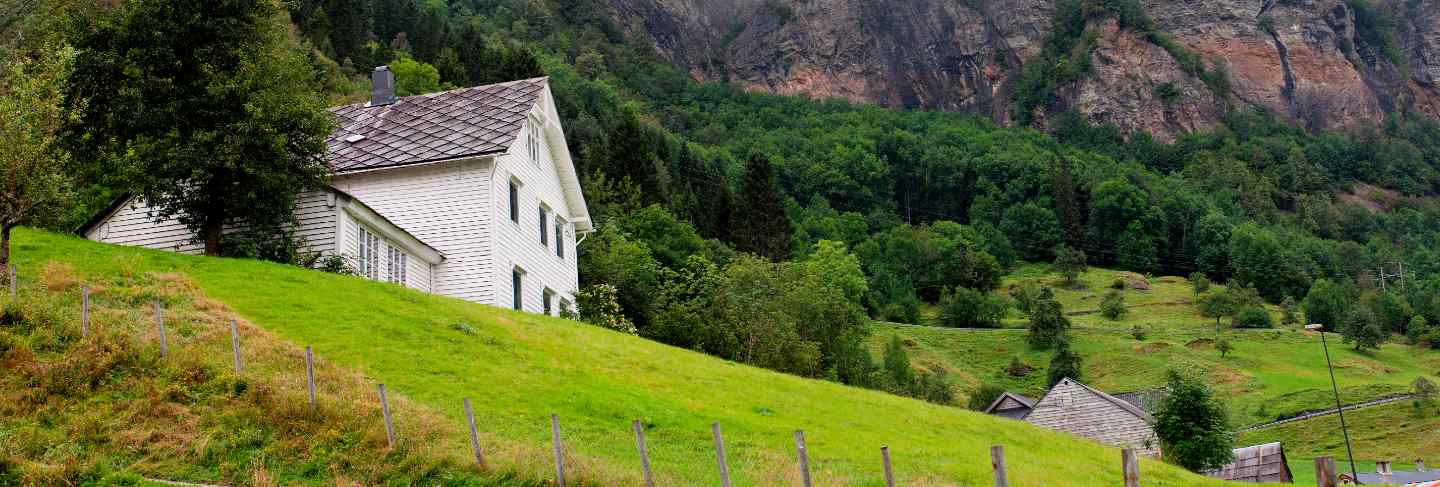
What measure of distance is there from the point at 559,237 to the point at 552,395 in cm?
2211

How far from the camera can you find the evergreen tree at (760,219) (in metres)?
101

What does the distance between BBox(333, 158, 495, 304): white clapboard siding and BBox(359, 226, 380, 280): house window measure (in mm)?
2413

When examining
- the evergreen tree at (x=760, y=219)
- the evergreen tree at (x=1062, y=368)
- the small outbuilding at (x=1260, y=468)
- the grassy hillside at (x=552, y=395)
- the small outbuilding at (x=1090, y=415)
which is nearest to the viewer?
the grassy hillside at (x=552, y=395)

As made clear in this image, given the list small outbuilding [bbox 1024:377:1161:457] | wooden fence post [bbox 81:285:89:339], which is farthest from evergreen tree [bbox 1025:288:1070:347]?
wooden fence post [bbox 81:285:89:339]

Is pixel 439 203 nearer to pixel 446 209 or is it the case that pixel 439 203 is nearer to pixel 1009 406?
pixel 446 209

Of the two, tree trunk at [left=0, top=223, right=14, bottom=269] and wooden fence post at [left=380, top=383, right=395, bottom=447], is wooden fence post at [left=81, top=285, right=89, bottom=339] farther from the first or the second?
wooden fence post at [left=380, top=383, right=395, bottom=447]

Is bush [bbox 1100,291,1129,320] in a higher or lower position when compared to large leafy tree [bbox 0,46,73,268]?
lower

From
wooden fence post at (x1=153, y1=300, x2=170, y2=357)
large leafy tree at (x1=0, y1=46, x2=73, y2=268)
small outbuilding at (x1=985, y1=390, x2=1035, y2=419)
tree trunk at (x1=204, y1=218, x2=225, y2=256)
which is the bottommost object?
small outbuilding at (x1=985, y1=390, x2=1035, y2=419)

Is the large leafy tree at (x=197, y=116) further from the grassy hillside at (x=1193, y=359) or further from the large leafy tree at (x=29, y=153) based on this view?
the grassy hillside at (x=1193, y=359)

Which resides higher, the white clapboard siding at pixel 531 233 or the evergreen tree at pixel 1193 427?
the white clapboard siding at pixel 531 233

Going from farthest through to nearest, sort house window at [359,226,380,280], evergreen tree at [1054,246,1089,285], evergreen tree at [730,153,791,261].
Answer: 1. evergreen tree at [1054,246,1089,285]
2. evergreen tree at [730,153,791,261]
3. house window at [359,226,380,280]

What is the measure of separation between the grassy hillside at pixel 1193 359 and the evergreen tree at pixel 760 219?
65.0ft

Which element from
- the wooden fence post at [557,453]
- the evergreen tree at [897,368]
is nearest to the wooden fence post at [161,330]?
the wooden fence post at [557,453]

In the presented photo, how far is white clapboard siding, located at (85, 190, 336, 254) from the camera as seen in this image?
125 feet
